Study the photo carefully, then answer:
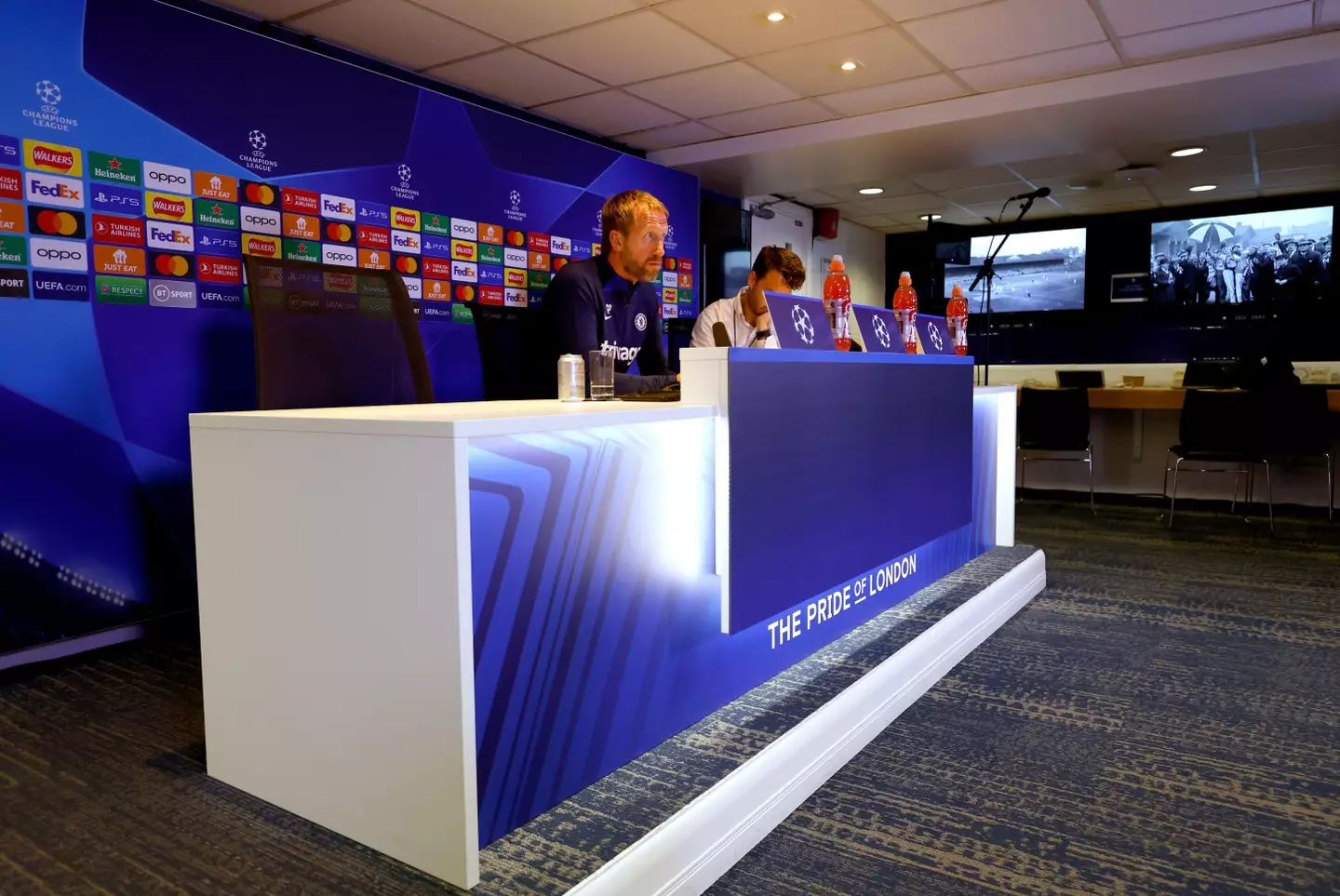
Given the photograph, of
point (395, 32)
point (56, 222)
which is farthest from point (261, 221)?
point (395, 32)

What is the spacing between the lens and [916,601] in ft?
9.29

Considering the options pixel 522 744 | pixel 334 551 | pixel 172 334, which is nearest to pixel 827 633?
pixel 522 744

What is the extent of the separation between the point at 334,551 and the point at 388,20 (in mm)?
2919

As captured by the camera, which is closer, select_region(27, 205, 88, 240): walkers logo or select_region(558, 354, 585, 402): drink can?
select_region(558, 354, 585, 402): drink can

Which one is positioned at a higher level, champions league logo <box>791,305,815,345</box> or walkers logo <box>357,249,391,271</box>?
walkers logo <box>357,249,391,271</box>

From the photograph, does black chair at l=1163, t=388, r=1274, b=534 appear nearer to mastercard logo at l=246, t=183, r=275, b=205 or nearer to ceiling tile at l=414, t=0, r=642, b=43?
ceiling tile at l=414, t=0, r=642, b=43

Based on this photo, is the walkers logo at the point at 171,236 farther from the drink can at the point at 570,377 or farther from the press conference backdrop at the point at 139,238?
the drink can at the point at 570,377

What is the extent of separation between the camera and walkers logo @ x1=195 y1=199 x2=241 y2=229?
3156 mm

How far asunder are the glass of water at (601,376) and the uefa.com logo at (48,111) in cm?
209

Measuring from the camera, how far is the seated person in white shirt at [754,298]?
3127 mm

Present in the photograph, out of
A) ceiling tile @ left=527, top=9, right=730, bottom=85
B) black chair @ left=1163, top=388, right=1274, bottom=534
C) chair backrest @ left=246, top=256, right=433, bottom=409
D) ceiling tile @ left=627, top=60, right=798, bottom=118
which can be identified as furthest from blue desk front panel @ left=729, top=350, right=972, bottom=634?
black chair @ left=1163, top=388, right=1274, bottom=534

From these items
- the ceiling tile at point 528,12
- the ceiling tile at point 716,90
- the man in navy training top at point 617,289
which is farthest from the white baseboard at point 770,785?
the ceiling tile at point 716,90

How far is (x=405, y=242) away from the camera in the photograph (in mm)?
3969

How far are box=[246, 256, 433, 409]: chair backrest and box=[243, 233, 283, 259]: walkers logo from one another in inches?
36.8
